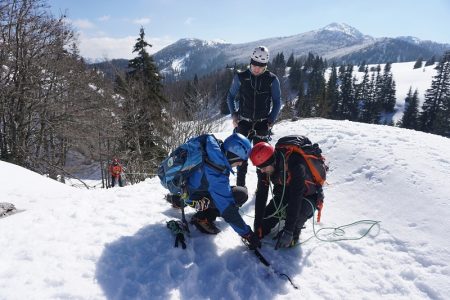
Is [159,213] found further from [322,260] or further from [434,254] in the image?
[434,254]

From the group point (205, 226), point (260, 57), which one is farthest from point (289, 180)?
point (260, 57)

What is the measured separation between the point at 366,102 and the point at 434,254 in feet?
263

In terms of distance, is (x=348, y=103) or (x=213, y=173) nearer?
(x=213, y=173)

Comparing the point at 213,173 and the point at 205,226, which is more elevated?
the point at 213,173

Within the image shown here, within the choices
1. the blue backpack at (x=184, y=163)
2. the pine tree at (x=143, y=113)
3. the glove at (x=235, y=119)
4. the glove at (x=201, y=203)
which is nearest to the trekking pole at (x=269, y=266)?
the glove at (x=201, y=203)

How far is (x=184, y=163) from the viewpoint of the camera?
175 inches

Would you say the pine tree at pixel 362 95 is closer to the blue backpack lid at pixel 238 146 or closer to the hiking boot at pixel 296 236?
the hiking boot at pixel 296 236

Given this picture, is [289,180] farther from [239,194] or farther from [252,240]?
[252,240]

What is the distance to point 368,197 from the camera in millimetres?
6840

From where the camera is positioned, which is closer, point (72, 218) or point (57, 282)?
point (57, 282)

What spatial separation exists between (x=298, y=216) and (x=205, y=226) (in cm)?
143

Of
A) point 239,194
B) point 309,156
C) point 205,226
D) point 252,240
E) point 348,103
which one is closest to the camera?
point 252,240

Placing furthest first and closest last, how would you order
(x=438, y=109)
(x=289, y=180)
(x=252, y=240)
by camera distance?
(x=438, y=109) < (x=289, y=180) < (x=252, y=240)

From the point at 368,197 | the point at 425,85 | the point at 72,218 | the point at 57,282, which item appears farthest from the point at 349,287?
the point at 425,85
